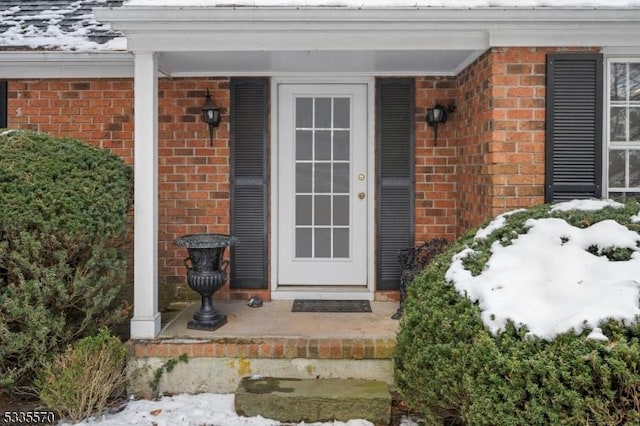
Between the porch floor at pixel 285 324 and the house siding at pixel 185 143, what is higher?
the house siding at pixel 185 143

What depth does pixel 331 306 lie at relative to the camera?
523 cm

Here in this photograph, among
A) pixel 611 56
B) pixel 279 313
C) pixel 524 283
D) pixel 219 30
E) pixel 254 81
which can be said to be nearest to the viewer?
pixel 524 283

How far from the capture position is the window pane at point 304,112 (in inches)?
220

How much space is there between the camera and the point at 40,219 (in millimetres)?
3713

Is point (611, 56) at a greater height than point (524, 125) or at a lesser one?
greater

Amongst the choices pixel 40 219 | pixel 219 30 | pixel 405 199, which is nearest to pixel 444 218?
pixel 405 199

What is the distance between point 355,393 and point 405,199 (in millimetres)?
2325

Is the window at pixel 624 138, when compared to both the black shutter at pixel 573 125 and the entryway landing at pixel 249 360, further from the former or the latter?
the entryway landing at pixel 249 360

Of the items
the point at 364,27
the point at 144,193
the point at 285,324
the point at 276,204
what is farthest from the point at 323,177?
the point at 144,193

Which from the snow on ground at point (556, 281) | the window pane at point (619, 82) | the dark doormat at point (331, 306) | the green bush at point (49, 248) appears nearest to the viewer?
the snow on ground at point (556, 281)

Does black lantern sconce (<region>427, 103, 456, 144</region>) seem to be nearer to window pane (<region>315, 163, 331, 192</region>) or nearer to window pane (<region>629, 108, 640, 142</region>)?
window pane (<region>315, 163, 331, 192</region>)

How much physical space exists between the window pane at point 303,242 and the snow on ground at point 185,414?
6.31 ft

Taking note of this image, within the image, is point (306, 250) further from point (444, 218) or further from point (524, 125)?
point (524, 125)

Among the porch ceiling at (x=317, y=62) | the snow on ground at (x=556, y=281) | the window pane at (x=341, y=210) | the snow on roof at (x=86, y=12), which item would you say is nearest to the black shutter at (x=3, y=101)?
the snow on roof at (x=86, y=12)
